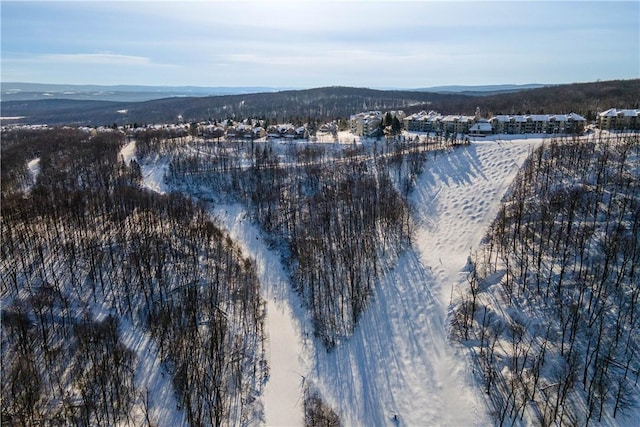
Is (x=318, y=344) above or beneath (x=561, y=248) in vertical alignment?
beneath

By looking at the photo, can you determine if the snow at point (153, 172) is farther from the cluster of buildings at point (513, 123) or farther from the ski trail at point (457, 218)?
the cluster of buildings at point (513, 123)

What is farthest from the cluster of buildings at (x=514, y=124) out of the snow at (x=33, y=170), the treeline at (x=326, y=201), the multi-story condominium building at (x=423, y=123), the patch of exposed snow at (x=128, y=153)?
the snow at (x=33, y=170)

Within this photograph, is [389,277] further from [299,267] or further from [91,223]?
Answer: [91,223]

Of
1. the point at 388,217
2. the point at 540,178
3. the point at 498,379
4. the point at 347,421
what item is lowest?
the point at 347,421

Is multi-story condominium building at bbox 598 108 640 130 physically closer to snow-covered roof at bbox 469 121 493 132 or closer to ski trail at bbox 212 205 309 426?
snow-covered roof at bbox 469 121 493 132

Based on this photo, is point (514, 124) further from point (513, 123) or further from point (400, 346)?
point (400, 346)

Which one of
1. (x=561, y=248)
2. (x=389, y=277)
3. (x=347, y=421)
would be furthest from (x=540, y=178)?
(x=347, y=421)

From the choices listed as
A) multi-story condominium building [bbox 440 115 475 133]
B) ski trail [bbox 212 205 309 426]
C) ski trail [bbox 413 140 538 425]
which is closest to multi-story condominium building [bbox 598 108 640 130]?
ski trail [bbox 413 140 538 425]
